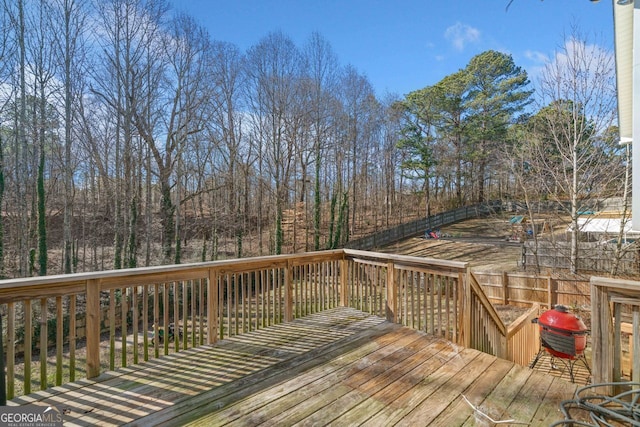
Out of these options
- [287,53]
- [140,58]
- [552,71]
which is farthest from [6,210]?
[552,71]

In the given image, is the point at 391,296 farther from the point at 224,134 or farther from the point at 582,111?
the point at 224,134

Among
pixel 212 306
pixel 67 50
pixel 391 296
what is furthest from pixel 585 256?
pixel 67 50

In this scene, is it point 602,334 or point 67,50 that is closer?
point 602,334

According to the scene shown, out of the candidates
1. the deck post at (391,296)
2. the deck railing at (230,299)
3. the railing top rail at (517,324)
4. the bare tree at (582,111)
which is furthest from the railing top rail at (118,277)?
the bare tree at (582,111)

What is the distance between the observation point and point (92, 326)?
2.60 metres

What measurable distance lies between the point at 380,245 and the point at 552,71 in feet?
39.5

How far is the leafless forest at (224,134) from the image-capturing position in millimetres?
9734

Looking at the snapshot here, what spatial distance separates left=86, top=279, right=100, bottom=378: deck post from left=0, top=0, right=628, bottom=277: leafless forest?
9753mm

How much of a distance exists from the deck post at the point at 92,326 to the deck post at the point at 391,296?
123 inches

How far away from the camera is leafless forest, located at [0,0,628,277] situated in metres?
9.73

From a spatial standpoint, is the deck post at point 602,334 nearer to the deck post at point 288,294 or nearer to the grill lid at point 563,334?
the grill lid at point 563,334

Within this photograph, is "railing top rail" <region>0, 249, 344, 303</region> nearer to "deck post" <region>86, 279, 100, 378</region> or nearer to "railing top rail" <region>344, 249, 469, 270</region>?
"deck post" <region>86, 279, 100, 378</region>

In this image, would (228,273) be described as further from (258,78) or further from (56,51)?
(258,78)

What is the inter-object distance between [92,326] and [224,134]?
15087 millimetres
